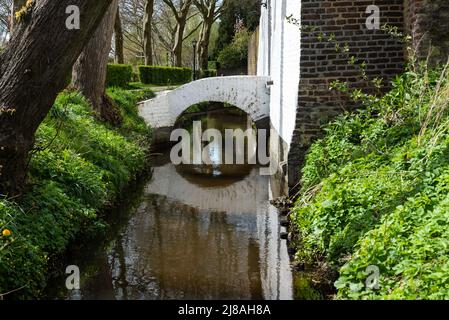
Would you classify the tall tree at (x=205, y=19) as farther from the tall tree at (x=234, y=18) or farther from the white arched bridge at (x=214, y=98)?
the white arched bridge at (x=214, y=98)

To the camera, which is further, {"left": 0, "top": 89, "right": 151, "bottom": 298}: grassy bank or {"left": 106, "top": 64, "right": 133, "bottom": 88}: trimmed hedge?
{"left": 106, "top": 64, "right": 133, "bottom": 88}: trimmed hedge

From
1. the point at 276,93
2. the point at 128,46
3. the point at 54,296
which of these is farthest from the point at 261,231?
the point at 128,46

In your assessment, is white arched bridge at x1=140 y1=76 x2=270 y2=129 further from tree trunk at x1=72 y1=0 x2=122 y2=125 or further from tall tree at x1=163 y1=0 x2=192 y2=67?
tall tree at x1=163 y1=0 x2=192 y2=67

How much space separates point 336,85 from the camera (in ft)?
25.8

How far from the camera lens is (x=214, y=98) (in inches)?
575

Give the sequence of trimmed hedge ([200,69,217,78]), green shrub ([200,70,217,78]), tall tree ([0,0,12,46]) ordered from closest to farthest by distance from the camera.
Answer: tall tree ([0,0,12,46]) < green shrub ([200,70,217,78]) < trimmed hedge ([200,69,217,78])

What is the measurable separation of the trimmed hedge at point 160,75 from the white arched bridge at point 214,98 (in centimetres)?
923

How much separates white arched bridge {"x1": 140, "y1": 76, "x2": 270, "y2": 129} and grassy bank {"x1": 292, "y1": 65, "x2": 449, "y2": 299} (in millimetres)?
6069

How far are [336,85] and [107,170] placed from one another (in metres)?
3.82

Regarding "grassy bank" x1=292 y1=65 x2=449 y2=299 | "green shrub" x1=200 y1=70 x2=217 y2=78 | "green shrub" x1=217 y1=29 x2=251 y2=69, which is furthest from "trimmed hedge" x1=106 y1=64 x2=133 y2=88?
"grassy bank" x1=292 y1=65 x2=449 y2=299

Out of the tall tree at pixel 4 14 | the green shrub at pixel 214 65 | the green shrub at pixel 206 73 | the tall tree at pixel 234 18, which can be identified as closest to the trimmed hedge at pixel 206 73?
the green shrub at pixel 206 73

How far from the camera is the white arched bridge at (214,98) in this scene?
14.1 metres

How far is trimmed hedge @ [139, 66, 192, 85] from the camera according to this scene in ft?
83.5
